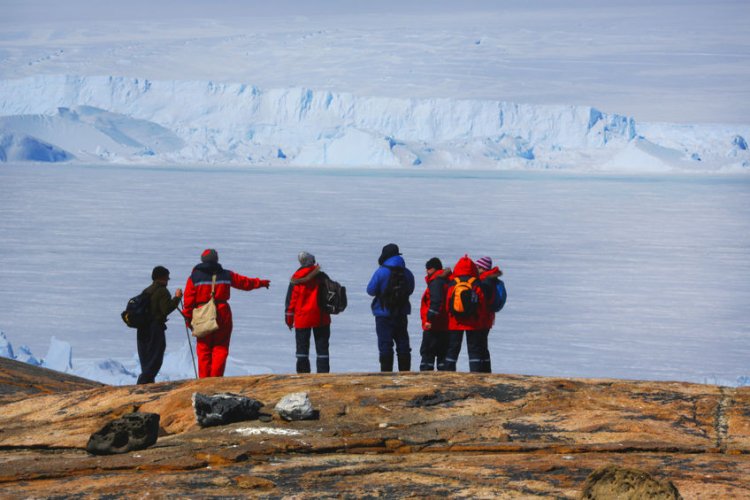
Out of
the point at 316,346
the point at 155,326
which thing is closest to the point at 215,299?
the point at 155,326

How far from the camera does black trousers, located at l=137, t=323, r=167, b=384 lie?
770cm

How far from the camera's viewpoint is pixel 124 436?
534cm

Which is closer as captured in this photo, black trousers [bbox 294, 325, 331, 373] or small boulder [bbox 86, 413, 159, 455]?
small boulder [bbox 86, 413, 159, 455]

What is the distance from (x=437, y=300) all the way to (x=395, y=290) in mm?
318

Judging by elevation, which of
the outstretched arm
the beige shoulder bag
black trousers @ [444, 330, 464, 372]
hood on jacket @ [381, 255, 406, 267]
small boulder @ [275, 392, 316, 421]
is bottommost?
small boulder @ [275, 392, 316, 421]

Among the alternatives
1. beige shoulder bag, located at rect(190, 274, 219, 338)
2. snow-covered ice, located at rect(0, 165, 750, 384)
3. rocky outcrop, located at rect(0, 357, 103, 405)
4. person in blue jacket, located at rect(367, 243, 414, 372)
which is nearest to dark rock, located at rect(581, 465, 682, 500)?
person in blue jacket, located at rect(367, 243, 414, 372)

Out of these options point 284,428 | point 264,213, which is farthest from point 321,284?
point 264,213

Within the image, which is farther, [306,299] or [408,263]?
[408,263]

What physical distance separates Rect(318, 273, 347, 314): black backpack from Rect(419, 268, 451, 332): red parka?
23.8 inches

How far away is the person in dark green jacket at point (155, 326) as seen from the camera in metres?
7.59

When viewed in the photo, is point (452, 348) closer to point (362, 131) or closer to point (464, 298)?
point (464, 298)

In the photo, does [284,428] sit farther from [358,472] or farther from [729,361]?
[729,361]

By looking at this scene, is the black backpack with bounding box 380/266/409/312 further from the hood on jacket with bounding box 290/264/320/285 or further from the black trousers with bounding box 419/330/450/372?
the hood on jacket with bounding box 290/264/320/285

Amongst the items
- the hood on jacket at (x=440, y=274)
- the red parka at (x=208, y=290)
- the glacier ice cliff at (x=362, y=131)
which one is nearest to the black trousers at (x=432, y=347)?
the hood on jacket at (x=440, y=274)
